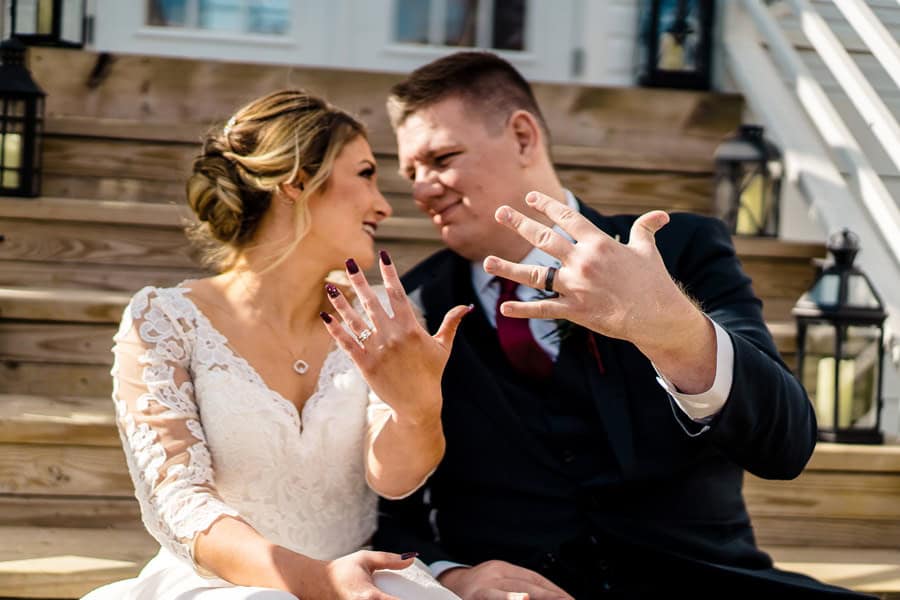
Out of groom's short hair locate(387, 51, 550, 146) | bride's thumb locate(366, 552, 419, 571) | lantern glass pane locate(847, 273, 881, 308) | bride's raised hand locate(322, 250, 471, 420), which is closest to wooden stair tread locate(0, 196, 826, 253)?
groom's short hair locate(387, 51, 550, 146)

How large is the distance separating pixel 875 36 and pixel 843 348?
2.94 ft

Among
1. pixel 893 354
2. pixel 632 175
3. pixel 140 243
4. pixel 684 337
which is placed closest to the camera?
pixel 684 337

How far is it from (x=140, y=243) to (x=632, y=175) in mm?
1432

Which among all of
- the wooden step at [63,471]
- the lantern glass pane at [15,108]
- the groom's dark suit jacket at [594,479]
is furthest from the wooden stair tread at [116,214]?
the groom's dark suit jacket at [594,479]

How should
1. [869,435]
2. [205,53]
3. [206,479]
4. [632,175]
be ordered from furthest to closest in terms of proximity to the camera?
[205,53] → [632,175] → [869,435] → [206,479]

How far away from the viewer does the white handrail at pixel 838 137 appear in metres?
2.92

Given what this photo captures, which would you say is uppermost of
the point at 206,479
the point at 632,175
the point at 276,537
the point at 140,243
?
the point at 632,175

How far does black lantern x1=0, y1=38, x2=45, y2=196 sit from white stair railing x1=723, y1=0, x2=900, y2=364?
7.11 feet

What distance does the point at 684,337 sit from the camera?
1.48 m

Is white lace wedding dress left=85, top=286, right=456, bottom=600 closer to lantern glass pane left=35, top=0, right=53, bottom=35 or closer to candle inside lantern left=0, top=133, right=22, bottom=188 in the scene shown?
candle inside lantern left=0, top=133, right=22, bottom=188

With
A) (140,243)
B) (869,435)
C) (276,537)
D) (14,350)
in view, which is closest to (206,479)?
(276,537)

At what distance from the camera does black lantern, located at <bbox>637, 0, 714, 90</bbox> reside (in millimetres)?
3961

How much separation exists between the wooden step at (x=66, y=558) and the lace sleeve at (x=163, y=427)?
0.91 ft

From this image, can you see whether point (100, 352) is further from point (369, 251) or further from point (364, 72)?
point (364, 72)
